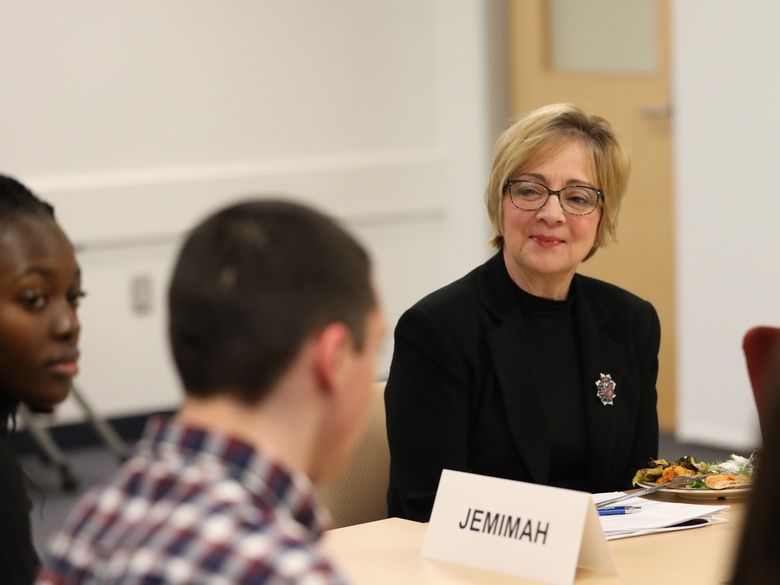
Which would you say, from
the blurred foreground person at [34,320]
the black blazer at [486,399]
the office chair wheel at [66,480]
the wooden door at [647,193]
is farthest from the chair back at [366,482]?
the wooden door at [647,193]

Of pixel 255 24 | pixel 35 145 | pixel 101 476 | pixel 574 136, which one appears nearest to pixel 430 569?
pixel 574 136

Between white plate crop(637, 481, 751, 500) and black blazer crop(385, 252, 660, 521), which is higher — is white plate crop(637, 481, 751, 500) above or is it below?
below

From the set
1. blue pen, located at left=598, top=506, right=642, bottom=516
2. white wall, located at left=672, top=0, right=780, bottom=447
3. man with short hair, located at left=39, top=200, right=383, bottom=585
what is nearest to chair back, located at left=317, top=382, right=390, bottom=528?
blue pen, located at left=598, top=506, right=642, bottom=516

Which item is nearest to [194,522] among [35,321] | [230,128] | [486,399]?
[35,321]

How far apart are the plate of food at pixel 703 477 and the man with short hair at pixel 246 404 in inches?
49.4

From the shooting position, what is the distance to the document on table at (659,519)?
82.7 inches

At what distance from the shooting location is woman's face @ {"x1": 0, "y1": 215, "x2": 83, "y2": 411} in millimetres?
1679

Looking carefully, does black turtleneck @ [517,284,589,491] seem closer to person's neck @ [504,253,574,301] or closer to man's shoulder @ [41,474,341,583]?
person's neck @ [504,253,574,301]

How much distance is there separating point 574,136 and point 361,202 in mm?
3844

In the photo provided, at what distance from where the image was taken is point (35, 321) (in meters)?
1.69

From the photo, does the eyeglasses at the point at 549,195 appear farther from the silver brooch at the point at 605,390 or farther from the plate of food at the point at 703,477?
the plate of food at the point at 703,477

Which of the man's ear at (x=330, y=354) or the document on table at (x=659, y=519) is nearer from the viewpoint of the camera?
the man's ear at (x=330, y=354)

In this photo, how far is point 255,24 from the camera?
6.18 m

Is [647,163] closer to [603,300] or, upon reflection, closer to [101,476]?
[101,476]
